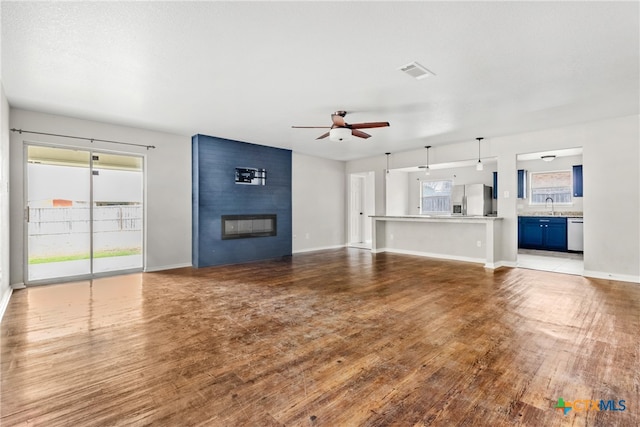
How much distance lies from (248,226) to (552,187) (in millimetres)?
7738

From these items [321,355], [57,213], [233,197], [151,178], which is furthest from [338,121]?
[57,213]

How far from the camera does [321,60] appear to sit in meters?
2.94

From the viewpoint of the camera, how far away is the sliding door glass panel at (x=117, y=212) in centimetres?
519

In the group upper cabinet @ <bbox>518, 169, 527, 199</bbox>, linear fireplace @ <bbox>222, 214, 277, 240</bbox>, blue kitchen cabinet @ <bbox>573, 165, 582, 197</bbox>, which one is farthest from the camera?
upper cabinet @ <bbox>518, 169, 527, 199</bbox>

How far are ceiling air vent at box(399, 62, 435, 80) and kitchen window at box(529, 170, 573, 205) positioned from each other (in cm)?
678

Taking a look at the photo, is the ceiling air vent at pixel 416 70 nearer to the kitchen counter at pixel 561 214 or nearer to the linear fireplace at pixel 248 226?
the linear fireplace at pixel 248 226

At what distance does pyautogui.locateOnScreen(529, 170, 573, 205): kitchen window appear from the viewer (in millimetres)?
7802

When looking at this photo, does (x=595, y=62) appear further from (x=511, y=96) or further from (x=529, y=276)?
(x=529, y=276)

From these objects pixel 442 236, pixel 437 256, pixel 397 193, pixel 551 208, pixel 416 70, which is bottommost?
pixel 437 256

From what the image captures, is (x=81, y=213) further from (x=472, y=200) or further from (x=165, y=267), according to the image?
(x=472, y=200)

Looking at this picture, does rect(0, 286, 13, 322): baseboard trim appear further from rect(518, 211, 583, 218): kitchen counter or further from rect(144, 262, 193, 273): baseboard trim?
rect(518, 211, 583, 218): kitchen counter

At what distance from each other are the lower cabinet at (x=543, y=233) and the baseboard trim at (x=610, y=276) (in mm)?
2654

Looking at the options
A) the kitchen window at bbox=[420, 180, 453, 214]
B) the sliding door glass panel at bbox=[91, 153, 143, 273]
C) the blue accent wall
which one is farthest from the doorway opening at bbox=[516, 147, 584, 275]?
the sliding door glass panel at bbox=[91, 153, 143, 273]

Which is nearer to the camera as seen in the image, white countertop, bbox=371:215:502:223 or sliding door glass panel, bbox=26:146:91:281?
sliding door glass panel, bbox=26:146:91:281
